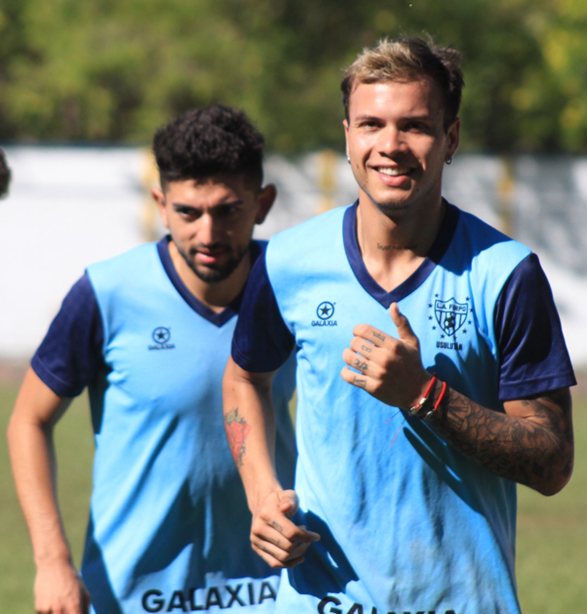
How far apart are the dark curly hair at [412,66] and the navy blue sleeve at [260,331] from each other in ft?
1.94

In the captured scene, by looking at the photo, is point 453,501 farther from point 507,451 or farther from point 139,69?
point 139,69

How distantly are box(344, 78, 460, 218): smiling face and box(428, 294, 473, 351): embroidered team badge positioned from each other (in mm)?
278

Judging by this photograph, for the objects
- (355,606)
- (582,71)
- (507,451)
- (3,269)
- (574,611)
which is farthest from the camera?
(3,269)

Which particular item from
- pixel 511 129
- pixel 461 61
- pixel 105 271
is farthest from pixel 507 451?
pixel 511 129

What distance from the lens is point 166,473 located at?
10.8 ft

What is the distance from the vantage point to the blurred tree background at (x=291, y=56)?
1588cm

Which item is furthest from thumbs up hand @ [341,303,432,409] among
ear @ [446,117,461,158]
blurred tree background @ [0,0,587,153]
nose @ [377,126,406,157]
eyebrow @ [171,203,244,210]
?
blurred tree background @ [0,0,587,153]

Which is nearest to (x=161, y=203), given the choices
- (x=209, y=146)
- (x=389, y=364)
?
(x=209, y=146)

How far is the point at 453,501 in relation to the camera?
103 inches

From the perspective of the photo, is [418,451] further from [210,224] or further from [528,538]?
[528,538]

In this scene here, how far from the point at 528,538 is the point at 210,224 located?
4.64 metres

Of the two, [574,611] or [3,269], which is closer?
[574,611]

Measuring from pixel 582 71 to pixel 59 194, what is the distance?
839 cm

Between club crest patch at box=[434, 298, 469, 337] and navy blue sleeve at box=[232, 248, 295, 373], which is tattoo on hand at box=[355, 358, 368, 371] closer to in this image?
club crest patch at box=[434, 298, 469, 337]
